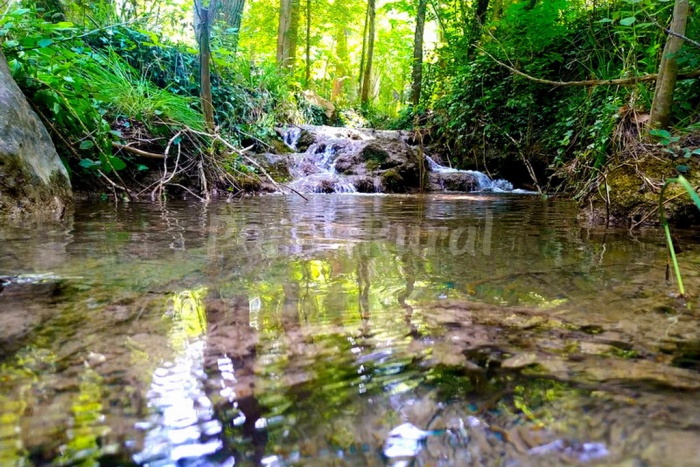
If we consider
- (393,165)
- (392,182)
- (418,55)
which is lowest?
(392,182)

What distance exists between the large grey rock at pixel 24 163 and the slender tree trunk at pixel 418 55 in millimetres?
8513

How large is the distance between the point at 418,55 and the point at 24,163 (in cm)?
914

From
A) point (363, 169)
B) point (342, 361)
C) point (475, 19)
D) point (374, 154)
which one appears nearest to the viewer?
point (342, 361)

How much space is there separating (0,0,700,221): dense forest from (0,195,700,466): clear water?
71.8 inches

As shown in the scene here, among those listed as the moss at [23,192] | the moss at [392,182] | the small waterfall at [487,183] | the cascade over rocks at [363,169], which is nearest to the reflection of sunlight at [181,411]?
the moss at [23,192]

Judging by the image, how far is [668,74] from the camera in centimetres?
266

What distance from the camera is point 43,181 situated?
2.67 metres

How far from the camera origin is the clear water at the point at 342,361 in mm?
527

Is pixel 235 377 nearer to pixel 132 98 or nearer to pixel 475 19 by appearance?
pixel 132 98

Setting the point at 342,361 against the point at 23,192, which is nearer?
the point at 342,361

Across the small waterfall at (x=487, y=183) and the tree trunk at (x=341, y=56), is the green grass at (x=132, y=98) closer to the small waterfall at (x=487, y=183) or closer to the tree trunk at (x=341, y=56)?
the small waterfall at (x=487, y=183)

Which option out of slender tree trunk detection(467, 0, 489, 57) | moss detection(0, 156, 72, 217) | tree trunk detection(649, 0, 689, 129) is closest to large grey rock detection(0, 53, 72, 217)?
moss detection(0, 156, 72, 217)

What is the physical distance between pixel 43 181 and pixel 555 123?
674 cm

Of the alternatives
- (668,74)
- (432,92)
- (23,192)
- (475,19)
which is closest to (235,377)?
(23,192)
